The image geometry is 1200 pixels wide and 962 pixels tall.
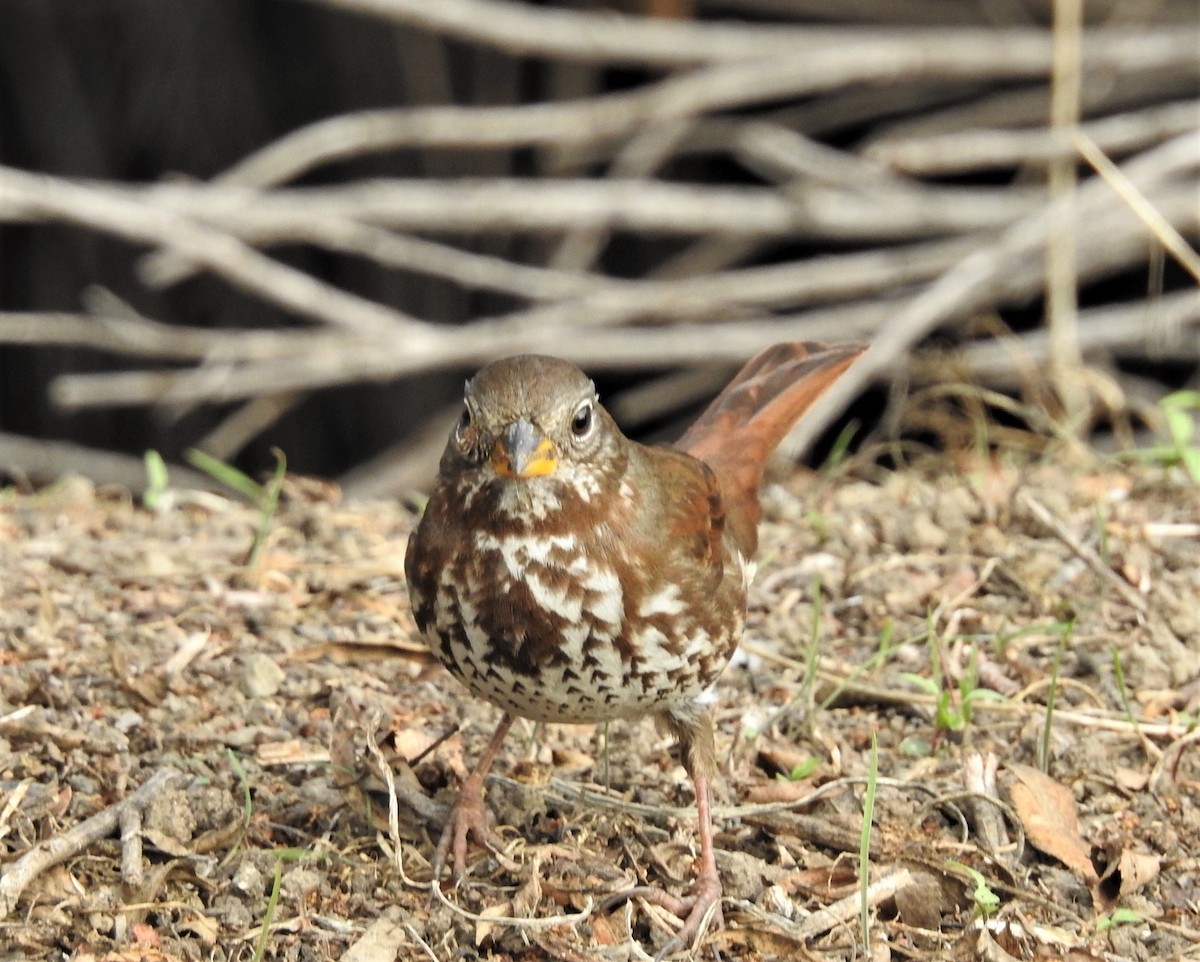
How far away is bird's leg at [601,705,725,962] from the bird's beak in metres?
0.62

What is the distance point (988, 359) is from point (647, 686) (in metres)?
4.26

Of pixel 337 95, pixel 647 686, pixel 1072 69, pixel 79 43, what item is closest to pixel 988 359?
pixel 1072 69

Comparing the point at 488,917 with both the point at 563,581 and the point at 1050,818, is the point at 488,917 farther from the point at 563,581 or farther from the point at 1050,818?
the point at 1050,818

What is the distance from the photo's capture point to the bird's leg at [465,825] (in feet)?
10.5

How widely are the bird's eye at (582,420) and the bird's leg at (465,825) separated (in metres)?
0.64

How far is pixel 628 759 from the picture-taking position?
3.74 meters

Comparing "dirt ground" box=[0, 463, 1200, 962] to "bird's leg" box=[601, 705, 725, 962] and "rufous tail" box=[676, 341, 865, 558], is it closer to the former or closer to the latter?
"bird's leg" box=[601, 705, 725, 962]

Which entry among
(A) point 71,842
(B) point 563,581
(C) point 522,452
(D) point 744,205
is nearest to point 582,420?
(C) point 522,452

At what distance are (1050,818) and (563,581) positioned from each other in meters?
1.10

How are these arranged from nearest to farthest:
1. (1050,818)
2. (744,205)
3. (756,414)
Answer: (1050,818)
(756,414)
(744,205)

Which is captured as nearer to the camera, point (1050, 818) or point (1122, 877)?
point (1122, 877)

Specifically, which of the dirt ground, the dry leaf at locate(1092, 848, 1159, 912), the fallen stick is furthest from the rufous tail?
the fallen stick

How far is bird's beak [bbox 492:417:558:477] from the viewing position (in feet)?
9.95

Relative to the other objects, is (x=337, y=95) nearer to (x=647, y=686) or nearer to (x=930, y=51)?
(x=930, y=51)
